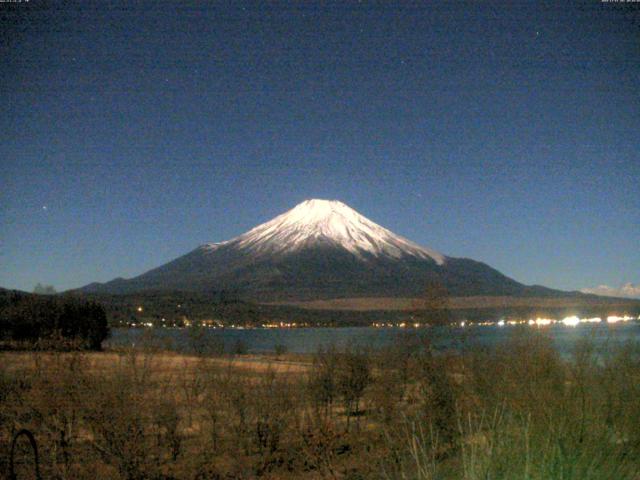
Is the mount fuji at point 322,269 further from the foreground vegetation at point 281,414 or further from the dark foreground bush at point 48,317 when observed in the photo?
the foreground vegetation at point 281,414

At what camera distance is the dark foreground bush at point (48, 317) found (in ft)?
119

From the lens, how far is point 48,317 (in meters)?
38.8

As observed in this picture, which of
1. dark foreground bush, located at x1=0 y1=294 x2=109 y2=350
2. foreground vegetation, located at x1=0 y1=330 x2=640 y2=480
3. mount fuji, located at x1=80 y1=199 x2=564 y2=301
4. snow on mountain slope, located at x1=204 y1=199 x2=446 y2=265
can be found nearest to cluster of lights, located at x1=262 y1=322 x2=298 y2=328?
mount fuji, located at x1=80 y1=199 x2=564 y2=301

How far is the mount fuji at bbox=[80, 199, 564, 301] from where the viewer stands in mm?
153375

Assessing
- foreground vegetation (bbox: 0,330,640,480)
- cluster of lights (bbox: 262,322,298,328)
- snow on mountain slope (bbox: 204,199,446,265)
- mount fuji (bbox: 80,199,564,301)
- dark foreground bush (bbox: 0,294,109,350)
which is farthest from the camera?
snow on mountain slope (bbox: 204,199,446,265)

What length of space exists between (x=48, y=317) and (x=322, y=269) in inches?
5100

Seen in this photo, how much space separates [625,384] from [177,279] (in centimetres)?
16934

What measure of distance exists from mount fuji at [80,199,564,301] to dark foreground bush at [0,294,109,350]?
3851 inches

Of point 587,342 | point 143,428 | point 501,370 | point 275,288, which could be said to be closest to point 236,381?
point 143,428

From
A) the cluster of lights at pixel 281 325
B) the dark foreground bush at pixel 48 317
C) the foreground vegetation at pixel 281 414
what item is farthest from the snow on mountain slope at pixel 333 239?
the foreground vegetation at pixel 281 414

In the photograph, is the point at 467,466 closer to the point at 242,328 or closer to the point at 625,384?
the point at 625,384

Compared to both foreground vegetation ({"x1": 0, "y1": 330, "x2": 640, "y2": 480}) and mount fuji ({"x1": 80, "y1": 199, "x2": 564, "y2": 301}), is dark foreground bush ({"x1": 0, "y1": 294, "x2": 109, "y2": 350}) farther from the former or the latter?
mount fuji ({"x1": 80, "y1": 199, "x2": 564, "y2": 301})

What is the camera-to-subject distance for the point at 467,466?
458cm

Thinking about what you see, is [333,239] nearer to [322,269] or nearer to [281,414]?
[322,269]
